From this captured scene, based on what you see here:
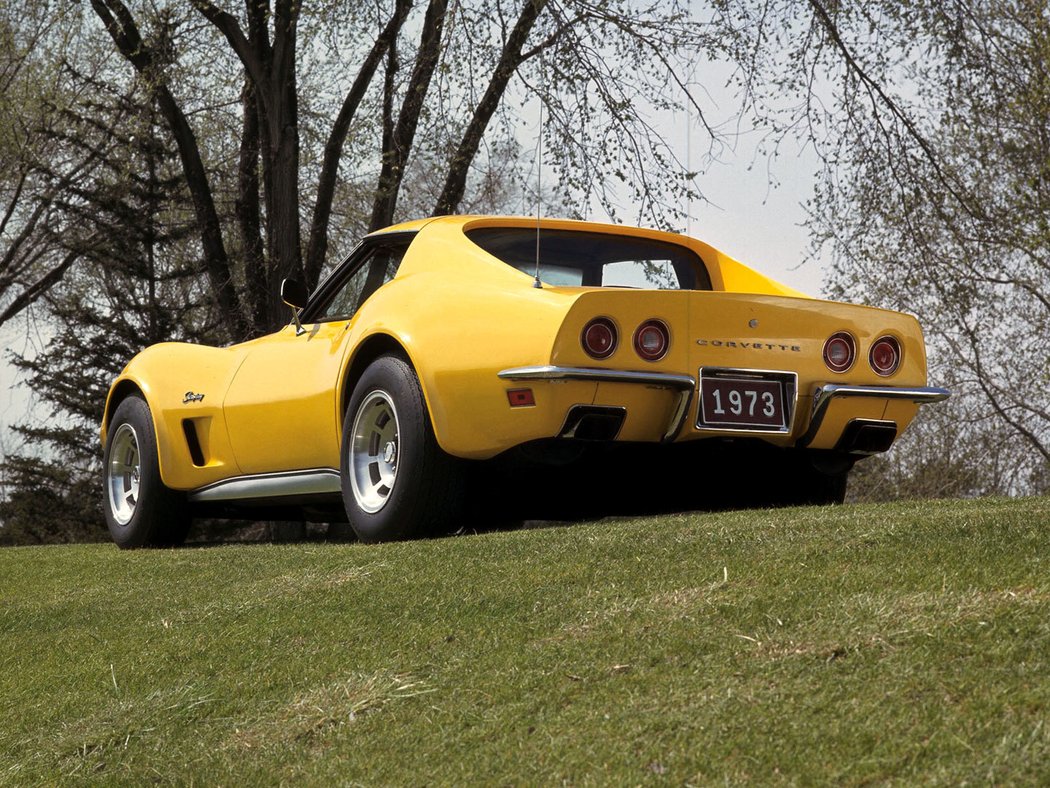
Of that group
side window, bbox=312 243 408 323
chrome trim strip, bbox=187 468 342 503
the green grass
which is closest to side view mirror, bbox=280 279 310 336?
side window, bbox=312 243 408 323

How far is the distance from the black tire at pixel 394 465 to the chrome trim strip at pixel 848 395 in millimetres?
1599

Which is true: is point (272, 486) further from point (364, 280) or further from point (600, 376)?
point (600, 376)

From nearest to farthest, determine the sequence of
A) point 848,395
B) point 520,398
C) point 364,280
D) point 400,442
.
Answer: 1. point 520,398
2. point 848,395
3. point 400,442
4. point 364,280

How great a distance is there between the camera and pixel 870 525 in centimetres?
475

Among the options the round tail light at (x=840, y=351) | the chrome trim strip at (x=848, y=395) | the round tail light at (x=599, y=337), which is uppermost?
the round tail light at (x=599, y=337)

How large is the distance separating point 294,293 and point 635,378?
260cm

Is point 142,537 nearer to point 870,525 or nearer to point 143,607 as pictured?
point 143,607

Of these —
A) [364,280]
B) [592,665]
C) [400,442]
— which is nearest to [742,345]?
[400,442]

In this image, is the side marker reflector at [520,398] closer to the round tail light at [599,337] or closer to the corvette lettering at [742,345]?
the round tail light at [599,337]

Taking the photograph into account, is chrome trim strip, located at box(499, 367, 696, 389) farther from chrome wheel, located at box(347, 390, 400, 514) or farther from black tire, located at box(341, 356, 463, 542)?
chrome wheel, located at box(347, 390, 400, 514)

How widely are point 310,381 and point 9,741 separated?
320 cm

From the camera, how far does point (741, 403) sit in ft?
19.1

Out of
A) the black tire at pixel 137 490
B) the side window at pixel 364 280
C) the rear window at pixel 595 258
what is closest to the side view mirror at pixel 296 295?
the side window at pixel 364 280

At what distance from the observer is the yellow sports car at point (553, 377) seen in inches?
223
